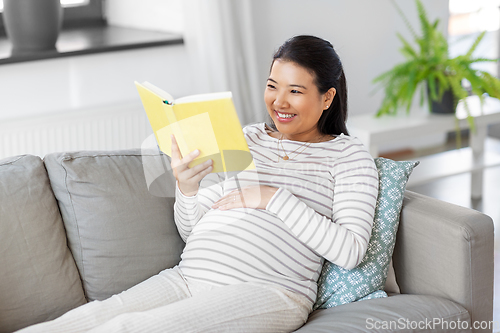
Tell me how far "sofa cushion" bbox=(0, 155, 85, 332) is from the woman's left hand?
41 centimetres

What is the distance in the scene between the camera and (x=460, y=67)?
2.63 meters

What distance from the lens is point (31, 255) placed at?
1.31m

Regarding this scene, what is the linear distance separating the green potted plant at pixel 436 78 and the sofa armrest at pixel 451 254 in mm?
1381

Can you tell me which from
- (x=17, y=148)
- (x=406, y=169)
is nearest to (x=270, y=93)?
(x=406, y=169)

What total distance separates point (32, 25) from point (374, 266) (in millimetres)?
1864

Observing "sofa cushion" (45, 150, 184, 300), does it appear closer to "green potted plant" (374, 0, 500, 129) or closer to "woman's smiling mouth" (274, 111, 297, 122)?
"woman's smiling mouth" (274, 111, 297, 122)

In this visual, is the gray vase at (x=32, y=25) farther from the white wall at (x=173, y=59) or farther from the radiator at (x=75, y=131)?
the radiator at (x=75, y=131)

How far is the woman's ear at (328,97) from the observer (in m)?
1.43

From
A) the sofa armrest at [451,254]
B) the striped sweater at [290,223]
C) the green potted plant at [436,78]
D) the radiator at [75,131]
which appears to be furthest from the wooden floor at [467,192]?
the radiator at [75,131]

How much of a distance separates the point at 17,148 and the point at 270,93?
1.37 metres

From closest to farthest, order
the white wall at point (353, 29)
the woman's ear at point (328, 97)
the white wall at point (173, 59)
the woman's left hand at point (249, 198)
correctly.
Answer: the woman's left hand at point (249, 198) < the woman's ear at point (328, 97) < the white wall at point (173, 59) < the white wall at point (353, 29)

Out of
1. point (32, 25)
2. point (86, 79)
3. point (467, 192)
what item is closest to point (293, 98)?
point (86, 79)

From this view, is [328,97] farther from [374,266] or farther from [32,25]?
[32,25]

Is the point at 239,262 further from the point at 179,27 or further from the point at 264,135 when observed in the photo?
the point at 179,27
